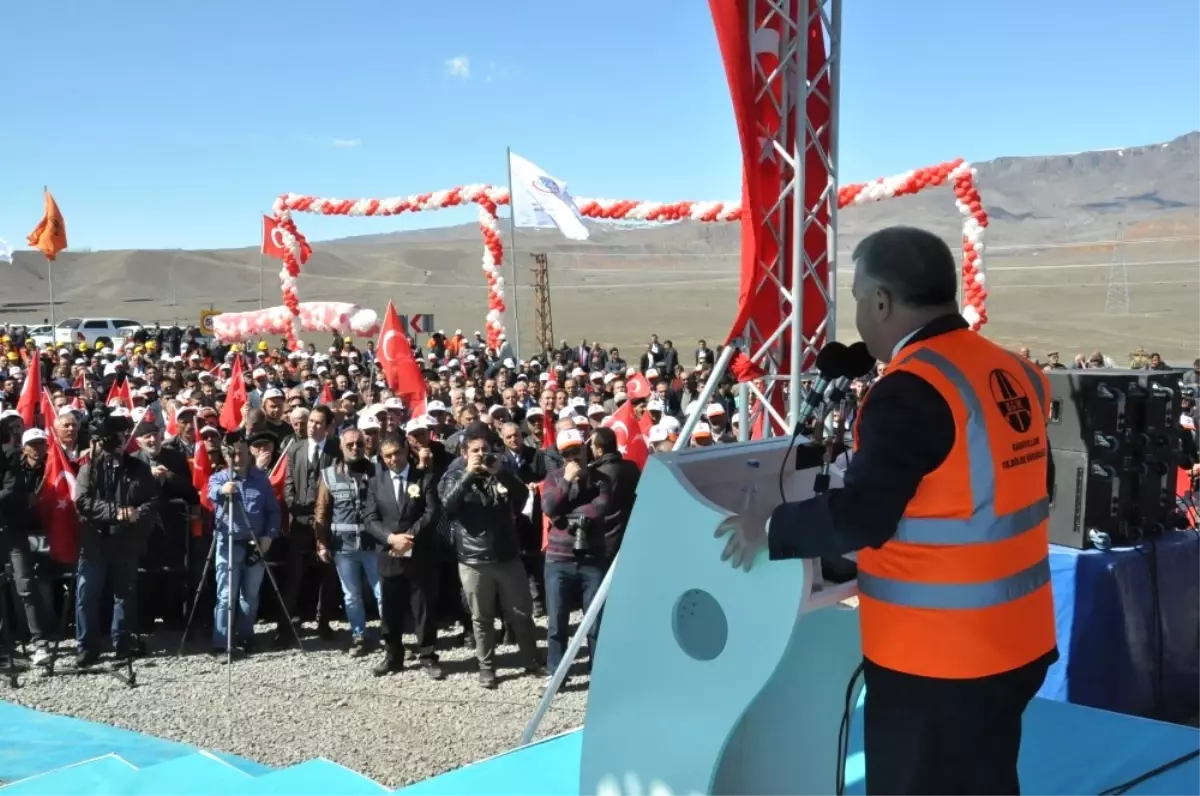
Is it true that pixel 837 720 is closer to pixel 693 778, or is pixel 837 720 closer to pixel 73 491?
pixel 693 778

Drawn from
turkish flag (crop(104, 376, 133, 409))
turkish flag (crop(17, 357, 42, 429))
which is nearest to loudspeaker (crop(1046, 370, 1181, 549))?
turkish flag (crop(17, 357, 42, 429))

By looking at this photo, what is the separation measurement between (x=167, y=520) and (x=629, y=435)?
4033 millimetres

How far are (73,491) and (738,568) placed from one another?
6.28 m

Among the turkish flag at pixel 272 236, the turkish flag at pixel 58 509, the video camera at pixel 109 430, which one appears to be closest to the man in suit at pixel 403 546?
the video camera at pixel 109 430

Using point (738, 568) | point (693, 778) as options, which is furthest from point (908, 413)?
point (693, 778)

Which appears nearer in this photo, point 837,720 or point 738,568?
point 738,568

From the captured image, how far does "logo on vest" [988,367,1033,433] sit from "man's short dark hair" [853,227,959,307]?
212 millimetres

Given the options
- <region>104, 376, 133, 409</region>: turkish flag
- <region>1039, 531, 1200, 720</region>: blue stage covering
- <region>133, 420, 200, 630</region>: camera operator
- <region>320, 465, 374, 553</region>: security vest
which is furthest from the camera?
<region>104, 376, 133, 409</region>: turkish flag

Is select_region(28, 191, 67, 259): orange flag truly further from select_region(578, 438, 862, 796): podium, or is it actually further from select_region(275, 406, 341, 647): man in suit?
select_region(578, 438, 862, 796): podium

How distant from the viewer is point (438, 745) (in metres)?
6.07

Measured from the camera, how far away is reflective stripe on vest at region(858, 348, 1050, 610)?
7.63 feet

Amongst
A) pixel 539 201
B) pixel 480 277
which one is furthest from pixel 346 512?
pixel 480 277

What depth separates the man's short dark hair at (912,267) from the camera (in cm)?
243

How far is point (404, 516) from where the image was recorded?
283 inches
